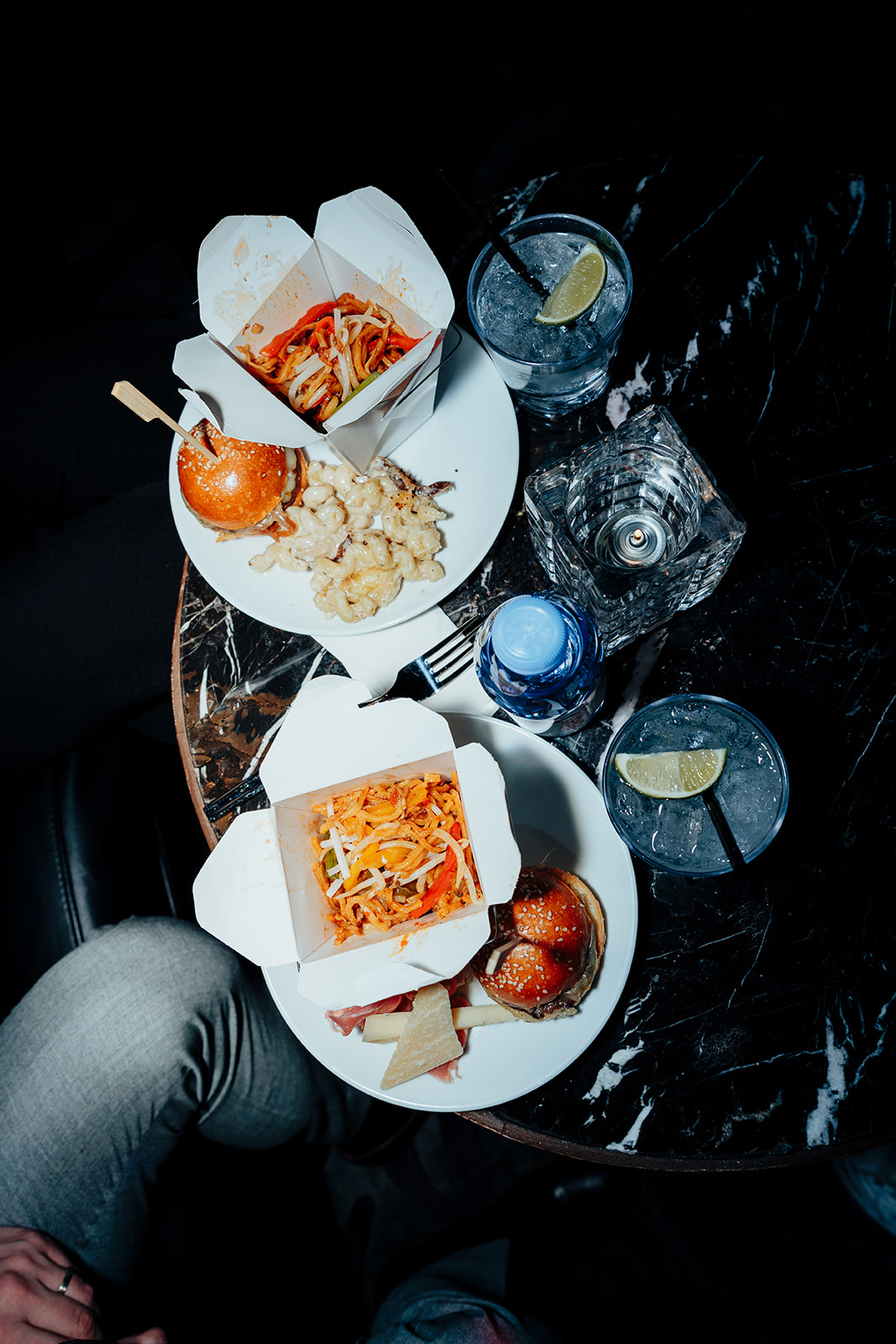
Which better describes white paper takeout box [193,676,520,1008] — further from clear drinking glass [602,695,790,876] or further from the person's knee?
the person's knee

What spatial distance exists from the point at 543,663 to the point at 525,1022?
2.13 ft

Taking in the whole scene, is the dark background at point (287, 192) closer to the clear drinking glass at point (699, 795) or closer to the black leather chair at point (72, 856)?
the black leather chair at point (72, 856)

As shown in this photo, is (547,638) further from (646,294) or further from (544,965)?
(646,294)

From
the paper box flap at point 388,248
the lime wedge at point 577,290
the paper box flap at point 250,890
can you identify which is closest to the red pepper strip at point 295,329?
the paper box flap at point 388,248

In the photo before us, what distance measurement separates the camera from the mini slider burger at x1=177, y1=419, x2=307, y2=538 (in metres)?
1.52

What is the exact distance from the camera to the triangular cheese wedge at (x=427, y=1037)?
1.35 metres

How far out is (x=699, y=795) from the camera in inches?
57.2

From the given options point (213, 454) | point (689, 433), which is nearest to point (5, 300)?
point (213, 454)

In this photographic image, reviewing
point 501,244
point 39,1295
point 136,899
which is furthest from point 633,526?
point 39,1295

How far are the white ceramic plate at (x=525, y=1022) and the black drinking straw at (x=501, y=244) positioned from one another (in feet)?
2.66

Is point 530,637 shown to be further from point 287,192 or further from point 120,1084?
point 287,192

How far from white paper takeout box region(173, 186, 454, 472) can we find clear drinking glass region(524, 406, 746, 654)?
1.01 ft

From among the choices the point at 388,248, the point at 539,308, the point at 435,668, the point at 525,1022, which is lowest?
the point at 525,1022

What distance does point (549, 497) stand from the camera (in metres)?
1.53
